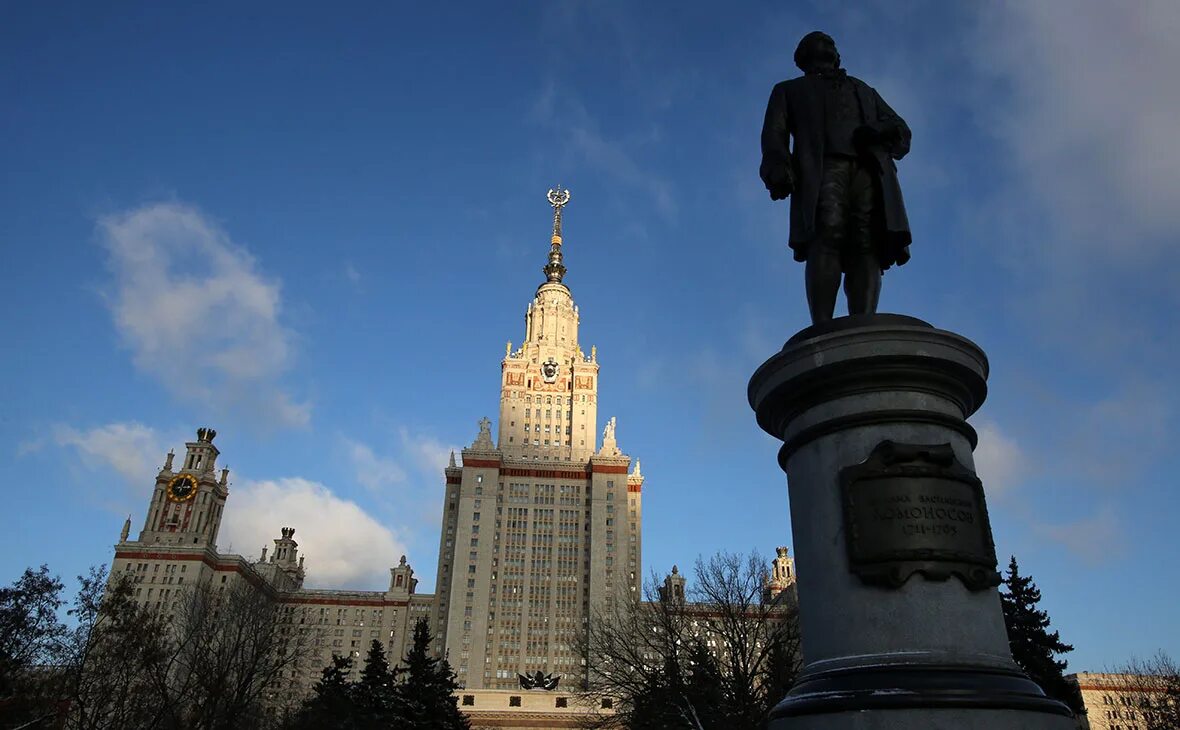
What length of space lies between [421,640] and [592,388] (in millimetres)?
66481

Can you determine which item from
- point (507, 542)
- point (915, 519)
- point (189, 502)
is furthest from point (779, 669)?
point (189, 502)

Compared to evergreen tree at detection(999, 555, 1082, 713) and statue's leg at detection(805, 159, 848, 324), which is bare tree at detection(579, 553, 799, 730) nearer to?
evergreen tree at detection(999, 555, 1082, 713)

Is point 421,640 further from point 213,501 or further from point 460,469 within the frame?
point 213,501

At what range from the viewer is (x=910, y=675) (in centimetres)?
481

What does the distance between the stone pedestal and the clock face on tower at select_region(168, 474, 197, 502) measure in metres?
119

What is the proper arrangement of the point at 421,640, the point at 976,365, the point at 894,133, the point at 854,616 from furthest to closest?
the point at 421,640
the point at 894,133
the point at 976,365
the point at 854,616

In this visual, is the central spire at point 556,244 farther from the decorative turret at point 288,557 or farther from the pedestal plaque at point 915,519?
the pedestal plaque at point 915,519

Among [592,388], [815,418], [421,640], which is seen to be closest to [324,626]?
[592,388]

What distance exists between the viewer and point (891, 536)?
5.40 meters

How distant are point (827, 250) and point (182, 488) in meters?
119

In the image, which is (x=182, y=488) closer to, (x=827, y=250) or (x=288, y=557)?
(x=288, y=557)

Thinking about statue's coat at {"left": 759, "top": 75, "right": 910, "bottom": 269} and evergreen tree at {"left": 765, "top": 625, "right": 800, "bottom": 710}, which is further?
evergreen tree at {"left": 765, "top": 625, "right": 800, "bottom": 710}

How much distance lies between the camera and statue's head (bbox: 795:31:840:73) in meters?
7.86

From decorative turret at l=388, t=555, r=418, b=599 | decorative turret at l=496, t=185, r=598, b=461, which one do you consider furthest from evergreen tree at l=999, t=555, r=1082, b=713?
decorative turret at l=388, t=555, r=418, b=599
